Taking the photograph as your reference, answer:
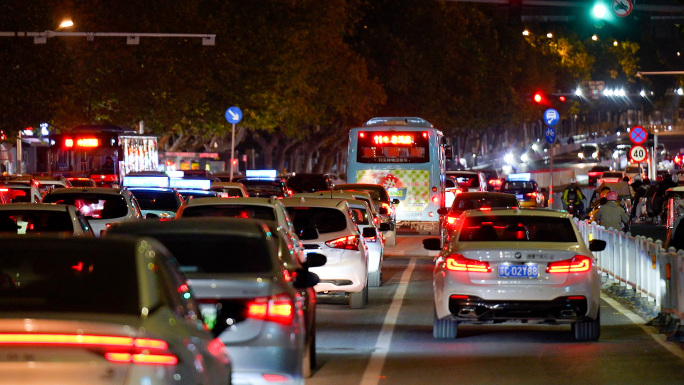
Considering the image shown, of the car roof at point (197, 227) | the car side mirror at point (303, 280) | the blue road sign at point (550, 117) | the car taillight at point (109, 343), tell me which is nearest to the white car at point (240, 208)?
the car roof at point (197, 227)

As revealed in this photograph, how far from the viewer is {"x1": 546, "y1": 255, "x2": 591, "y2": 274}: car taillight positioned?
44.2 feet

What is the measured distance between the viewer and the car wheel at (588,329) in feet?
45.2

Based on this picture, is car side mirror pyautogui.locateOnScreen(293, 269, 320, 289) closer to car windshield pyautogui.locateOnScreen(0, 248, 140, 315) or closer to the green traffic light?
car windshield pyautogui.locateOnScreen(0, 248, 140, 315)

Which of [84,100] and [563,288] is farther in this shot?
[84,100]

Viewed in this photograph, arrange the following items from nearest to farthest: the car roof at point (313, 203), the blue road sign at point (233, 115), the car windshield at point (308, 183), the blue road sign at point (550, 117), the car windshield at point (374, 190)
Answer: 1. the car roof at point (313, 203)
2. the car windshield at point (374, 190)
3. the blue road sign at point (550, 117)
4. the car windshield at point (308, 183)
5. the blue road sign at point (233, 115)

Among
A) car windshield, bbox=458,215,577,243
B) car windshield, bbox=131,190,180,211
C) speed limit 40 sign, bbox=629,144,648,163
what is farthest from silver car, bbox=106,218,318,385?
speed limit 40 sign, bbox=629,144,648,163

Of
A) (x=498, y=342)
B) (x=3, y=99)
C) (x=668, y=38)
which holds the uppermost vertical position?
(x=668, y=38)

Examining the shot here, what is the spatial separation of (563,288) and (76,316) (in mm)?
8545

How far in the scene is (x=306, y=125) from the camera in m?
72.4

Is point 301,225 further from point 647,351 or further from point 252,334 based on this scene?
point 252,334

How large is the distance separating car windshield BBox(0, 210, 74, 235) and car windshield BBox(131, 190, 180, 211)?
9121mm

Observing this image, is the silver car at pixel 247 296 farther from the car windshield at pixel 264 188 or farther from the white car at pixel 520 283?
the car windshield at pixel 264 188

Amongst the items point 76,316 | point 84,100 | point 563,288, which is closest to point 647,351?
point 563,288

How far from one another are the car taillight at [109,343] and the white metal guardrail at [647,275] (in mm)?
9774
